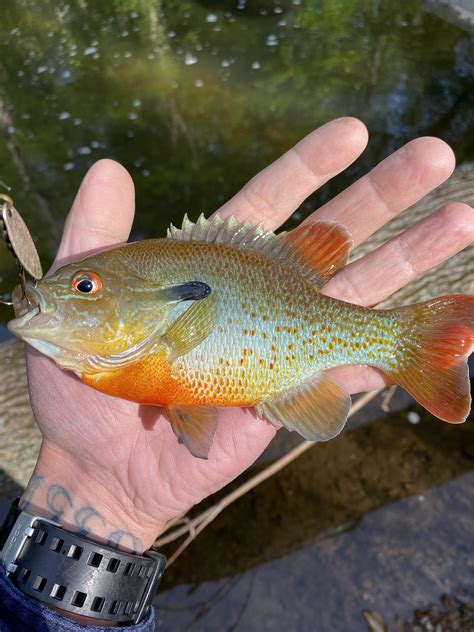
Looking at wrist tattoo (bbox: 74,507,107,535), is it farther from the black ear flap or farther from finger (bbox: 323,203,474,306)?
finger (bbox: 323,203,474,306)

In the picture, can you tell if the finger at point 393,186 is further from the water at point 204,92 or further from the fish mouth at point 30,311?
the water at point 204,92

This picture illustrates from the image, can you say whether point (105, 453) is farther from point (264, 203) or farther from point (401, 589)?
point (401, 589)

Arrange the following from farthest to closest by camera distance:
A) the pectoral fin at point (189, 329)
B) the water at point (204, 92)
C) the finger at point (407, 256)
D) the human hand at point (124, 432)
Result: the water at point (204, 92) → the finger at point (407, 256) → the human hand at point (124, 432) → the pectoral fin at point (189, 329)

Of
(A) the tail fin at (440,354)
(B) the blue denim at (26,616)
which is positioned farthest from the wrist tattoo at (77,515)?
(A) the tail fin at (440,354)

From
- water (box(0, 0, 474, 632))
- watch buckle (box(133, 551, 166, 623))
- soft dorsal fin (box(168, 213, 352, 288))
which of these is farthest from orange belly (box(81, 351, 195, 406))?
water (box(0, 0, 474, 632))

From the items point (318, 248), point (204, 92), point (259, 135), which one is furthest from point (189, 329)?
point (204, 92)

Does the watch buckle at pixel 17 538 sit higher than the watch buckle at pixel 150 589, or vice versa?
the watch buckle at pixel 17 538
